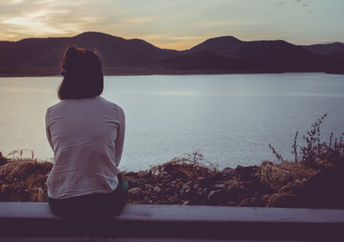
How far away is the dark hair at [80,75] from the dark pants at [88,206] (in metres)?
0.58

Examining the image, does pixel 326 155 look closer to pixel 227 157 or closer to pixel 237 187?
pixel 237 187

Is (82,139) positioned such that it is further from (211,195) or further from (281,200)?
(281,200)

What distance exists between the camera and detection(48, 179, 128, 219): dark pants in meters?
1.92

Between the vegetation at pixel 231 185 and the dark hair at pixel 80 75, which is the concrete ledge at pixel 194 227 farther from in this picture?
the dark hair at pixel 80 75

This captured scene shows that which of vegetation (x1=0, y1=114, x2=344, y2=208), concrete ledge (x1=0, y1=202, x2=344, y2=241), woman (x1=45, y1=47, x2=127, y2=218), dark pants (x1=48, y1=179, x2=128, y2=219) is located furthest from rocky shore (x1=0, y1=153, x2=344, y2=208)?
woman (x1=45, y1=47, x2=127, y2=218)

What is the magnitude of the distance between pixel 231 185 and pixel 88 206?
1445 mm

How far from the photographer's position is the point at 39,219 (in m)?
2.14

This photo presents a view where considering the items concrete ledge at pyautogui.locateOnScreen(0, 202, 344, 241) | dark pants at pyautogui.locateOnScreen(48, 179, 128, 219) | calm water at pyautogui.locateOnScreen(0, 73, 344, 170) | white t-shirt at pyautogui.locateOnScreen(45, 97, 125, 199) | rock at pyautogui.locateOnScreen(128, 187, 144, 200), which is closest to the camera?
white t-shirt at pyautogui.locateOnScreen(45, 97, 125, 199)

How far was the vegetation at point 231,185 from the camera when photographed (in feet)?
8.95

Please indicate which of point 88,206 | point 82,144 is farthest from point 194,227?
point 82,144

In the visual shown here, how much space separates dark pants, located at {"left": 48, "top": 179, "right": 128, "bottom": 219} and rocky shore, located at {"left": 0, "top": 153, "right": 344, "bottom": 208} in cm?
80

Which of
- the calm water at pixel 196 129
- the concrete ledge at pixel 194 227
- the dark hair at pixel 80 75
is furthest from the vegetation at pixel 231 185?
the calm water at pixel 196 129

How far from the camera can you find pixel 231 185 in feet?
9.77

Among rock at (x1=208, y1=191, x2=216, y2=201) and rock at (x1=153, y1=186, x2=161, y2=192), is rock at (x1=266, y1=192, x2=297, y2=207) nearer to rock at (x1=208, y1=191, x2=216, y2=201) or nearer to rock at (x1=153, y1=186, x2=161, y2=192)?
rock at (x1=208, y1=191, x2=216, y2=201)
